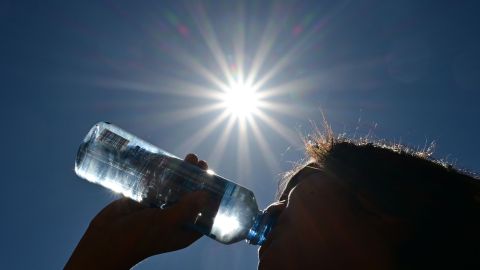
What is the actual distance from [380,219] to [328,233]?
25 cm

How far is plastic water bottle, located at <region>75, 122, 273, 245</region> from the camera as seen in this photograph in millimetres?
2447

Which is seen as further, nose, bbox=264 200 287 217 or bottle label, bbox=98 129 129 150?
bottle label, bbox=98 129 129 150

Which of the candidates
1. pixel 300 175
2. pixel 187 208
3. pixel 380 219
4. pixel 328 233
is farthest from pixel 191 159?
pixel 380 219

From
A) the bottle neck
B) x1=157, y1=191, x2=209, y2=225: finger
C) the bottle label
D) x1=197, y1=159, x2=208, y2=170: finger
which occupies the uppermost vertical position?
the bottle label

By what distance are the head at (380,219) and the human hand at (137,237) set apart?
1.40 feet

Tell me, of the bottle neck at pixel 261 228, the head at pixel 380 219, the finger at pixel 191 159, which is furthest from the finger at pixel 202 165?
the head at pixel 380 219

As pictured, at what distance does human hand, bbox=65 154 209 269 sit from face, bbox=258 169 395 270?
426mm

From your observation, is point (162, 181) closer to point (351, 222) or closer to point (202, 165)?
point (202, 165)

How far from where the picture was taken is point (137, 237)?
1.99m

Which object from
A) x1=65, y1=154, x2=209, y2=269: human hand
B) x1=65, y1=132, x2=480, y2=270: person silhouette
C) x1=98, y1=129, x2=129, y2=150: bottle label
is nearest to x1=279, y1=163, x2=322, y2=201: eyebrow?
x1=65, y1=132, x2=480, y2=270: person silhouette

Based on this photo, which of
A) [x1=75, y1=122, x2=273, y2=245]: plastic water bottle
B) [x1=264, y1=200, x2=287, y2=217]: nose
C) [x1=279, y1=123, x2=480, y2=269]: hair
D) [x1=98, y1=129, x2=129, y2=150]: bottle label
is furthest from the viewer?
[x1=98, y1=129, x2=129, y2=150]: bottle label

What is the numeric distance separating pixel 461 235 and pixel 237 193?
1303mm

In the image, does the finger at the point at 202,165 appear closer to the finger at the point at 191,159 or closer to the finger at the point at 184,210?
the finger at the point at 191,159

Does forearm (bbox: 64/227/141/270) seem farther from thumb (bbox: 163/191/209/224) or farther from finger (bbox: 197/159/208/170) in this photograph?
finger (bbox: 197/159/208/170)
